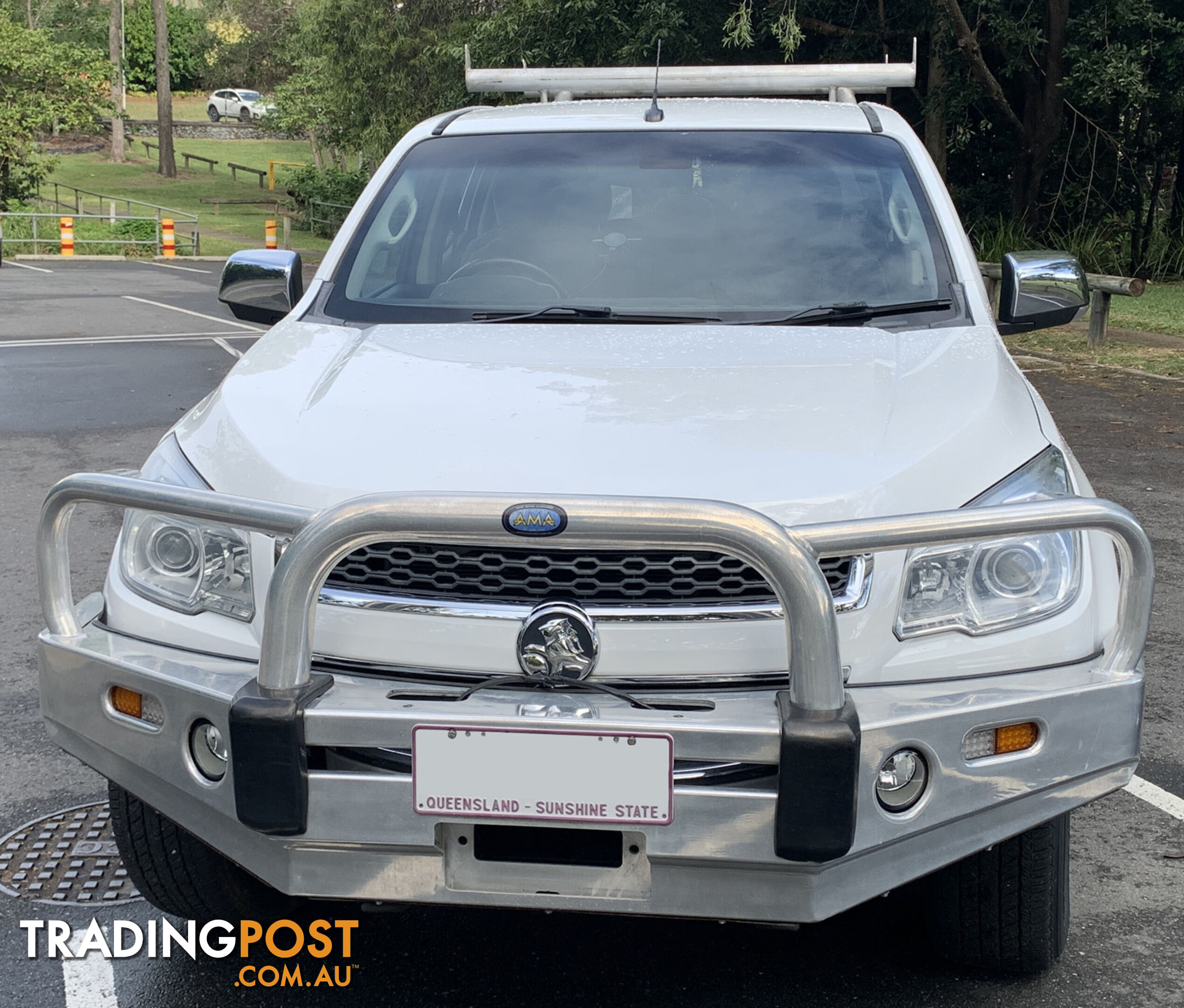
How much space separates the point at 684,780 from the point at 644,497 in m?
0.46

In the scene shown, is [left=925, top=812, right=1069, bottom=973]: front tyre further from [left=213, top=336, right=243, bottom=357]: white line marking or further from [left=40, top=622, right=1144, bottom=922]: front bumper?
[left=213, top=336, right=243, bottom=357]: white line marking

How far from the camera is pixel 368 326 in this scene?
11.5 ft

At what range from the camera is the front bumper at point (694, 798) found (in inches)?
86.6

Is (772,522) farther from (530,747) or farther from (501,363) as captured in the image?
(501,363)

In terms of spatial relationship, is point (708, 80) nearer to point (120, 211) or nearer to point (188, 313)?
point (188, 313)

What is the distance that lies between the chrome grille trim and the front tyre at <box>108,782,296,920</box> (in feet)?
2.29

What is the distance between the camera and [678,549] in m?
2.17

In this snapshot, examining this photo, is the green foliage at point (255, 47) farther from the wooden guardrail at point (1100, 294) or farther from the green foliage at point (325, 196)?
the wooden guardrail at point (1100, 294)

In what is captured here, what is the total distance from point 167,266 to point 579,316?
2536 cm

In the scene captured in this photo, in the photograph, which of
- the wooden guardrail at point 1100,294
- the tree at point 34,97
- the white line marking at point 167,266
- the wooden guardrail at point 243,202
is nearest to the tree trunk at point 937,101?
the wooden guardrail at point 1100,294

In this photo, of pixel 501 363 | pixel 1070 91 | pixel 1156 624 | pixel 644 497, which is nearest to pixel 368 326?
pixel 501 363

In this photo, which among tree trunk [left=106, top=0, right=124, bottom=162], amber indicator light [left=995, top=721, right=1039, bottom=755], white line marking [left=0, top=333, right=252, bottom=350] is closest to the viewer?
amber indicator light [left=995, top=721, right=1039, bottom=755]

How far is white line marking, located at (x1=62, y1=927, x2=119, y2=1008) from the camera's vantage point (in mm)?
2844

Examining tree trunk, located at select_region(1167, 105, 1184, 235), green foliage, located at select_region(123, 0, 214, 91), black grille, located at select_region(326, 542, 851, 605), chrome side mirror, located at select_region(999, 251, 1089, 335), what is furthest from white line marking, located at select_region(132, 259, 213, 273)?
green foliage, located at select_region(123, 0, 214, 91)
